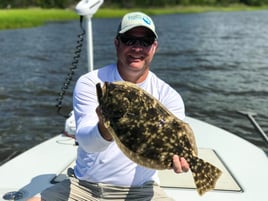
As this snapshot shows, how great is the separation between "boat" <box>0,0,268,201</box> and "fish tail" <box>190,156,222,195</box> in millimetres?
1399

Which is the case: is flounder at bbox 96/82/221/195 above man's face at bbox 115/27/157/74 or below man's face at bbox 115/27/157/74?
below

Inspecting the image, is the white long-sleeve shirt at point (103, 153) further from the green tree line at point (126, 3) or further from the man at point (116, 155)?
the green tree line at point (126, 3)

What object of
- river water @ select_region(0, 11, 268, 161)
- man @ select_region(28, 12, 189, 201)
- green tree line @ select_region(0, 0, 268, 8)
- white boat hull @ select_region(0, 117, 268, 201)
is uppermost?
man @ select_region(28, 12, 189, 201)

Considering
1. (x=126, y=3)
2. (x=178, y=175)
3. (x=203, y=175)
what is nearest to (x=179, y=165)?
(x=203, y=175)

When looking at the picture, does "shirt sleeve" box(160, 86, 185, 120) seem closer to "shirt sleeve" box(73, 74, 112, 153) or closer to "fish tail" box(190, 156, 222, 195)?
"shirt sleeve" box(73, 74, 112, 153)

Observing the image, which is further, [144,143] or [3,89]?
[3,89]

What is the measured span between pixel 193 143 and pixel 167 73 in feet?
62.6

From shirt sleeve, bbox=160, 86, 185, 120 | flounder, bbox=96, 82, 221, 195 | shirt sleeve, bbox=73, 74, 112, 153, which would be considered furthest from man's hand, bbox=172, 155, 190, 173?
shirt sleeve, bbox=160, 86, 185, 120

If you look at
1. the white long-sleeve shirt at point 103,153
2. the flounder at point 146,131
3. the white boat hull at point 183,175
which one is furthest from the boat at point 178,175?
the flounder at point 146,131

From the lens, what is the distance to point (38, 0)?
328 feet

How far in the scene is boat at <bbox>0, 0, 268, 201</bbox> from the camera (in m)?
4.88

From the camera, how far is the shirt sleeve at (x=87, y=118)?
3.45m

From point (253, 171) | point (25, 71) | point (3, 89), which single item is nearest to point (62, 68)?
point (25, 71)

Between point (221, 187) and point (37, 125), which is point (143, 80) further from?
point (37, 125)
